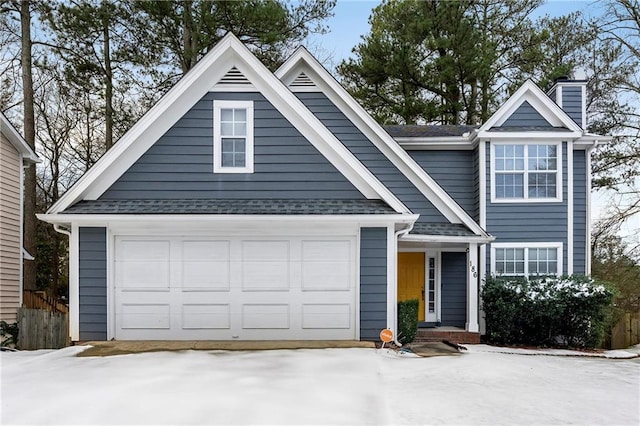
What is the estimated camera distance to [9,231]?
48.5 feet

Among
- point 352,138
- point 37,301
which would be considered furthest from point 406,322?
point 37,301

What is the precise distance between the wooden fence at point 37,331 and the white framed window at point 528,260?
10016 mm

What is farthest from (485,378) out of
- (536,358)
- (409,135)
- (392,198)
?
(409,135)

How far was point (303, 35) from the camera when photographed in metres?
22.0

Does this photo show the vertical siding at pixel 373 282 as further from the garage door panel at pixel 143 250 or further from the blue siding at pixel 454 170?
the blue siding at pixel 454 170

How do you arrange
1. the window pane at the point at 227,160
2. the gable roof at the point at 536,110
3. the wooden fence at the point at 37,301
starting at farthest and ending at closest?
the wooden fence at the point at 37,301, the gable roof at the point at 536,110, the window pane at the point at 227,160

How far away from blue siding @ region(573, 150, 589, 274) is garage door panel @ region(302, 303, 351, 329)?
733 centimetres

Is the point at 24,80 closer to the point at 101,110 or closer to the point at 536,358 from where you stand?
the point at 101,110

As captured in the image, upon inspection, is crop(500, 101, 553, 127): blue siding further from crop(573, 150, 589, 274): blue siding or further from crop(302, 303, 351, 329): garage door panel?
crop(302, 303, 351, 329): garage door panel

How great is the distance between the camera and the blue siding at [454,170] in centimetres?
1497

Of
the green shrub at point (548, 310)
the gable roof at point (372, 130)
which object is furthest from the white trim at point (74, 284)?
the green shrub at point (548, 310)

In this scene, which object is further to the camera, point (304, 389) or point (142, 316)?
point (142, 316)

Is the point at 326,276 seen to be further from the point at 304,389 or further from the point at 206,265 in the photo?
the point at 304,389

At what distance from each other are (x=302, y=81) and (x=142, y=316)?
6.99m
